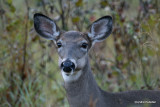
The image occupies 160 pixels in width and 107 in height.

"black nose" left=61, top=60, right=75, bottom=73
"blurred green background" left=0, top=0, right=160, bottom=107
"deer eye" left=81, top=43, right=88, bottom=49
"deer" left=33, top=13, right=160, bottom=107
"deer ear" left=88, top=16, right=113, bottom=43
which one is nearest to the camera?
"black nose" left=61, top=60, right=75, bottom=73

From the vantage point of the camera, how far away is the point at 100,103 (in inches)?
200

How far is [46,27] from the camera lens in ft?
18.9

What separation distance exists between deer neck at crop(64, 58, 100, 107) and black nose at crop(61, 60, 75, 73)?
0.38 m

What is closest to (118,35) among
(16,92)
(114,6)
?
(114,6)

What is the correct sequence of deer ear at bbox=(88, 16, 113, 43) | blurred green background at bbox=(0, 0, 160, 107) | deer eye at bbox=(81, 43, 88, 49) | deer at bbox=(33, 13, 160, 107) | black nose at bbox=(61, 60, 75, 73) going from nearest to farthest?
black nose at bbox=(61, 60, 75, 73) < deer at bbox=(33, 13, 160, 107) < deer eye at bbox=(81, 43, 88, 49) < deer ear at bbox=(88, 16, 113, 43) < blurred green background at bbox=(0, 0, 160, 107)

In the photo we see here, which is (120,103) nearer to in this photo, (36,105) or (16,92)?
(36,105)

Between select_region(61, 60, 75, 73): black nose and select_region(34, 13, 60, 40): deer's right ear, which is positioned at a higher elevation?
select_region(34, 13, 60, 40): deer's right ear

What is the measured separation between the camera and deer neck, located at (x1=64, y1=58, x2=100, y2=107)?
5.06m

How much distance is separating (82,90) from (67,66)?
55cm

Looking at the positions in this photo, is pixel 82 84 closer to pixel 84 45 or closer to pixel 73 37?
pixel 84 45

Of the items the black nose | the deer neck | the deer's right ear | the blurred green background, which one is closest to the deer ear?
the deer's right ear

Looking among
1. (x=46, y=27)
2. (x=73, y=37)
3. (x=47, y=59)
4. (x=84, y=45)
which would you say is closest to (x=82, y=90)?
(x=84, y=45)

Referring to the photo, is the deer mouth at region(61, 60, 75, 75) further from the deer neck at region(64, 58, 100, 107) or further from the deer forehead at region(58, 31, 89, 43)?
the deer forehead at region(58, 31, 89, 43)

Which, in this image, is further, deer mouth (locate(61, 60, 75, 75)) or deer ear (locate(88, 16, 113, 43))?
deer ear (locate(88, 16, 113, 43))
